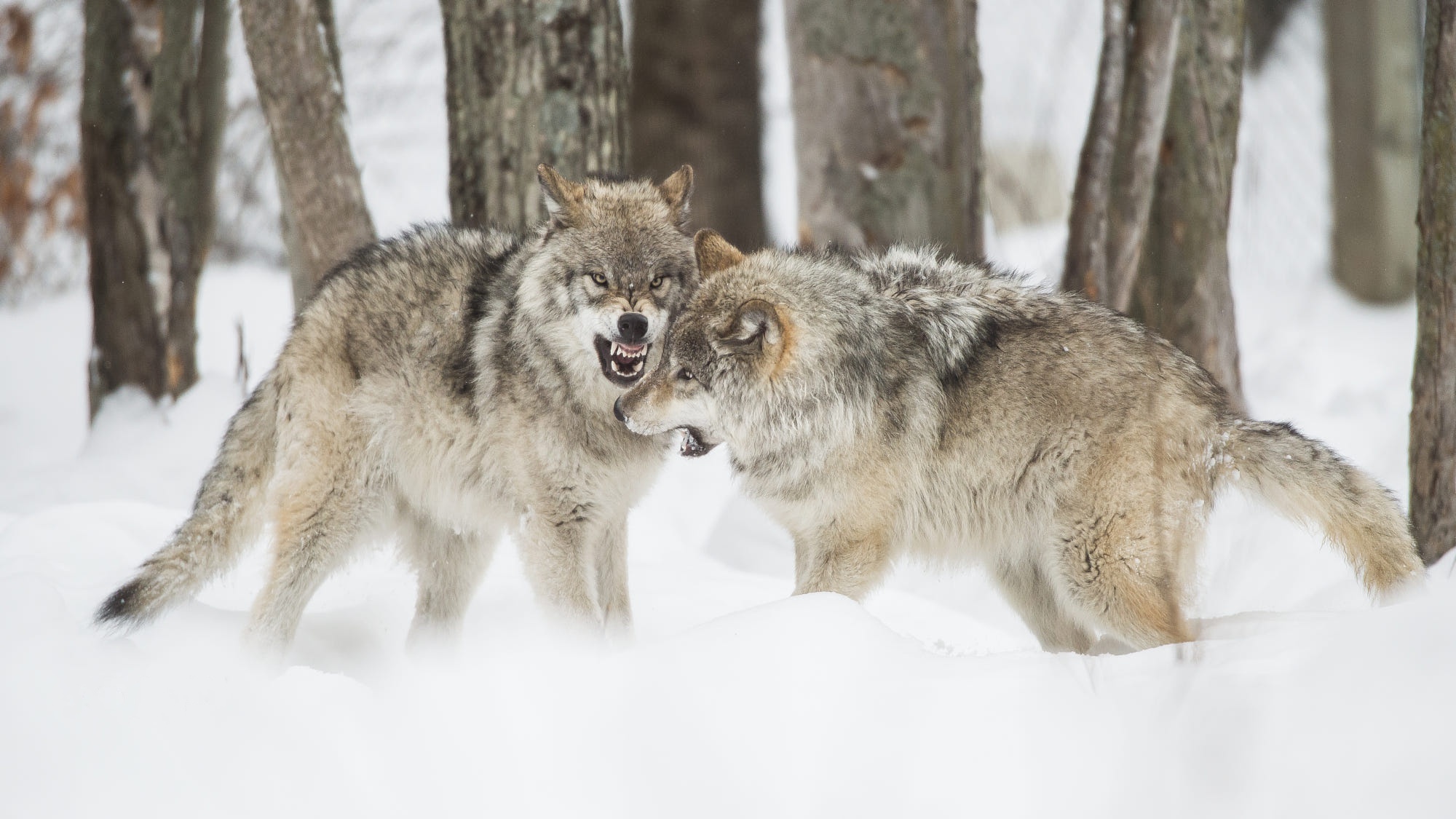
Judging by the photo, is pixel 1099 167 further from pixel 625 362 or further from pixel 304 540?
pixel 304 540

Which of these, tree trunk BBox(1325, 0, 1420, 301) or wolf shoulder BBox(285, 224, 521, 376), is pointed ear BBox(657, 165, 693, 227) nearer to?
wolf shoulder BBox(285, 224, 521, 376)

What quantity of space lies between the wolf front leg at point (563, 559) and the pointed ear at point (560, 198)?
1.10 meters

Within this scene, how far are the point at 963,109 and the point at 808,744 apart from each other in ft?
17.1

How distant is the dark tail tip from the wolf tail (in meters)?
3.80

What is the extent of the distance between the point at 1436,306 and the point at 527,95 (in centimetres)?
413

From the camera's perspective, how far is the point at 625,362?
168 inches

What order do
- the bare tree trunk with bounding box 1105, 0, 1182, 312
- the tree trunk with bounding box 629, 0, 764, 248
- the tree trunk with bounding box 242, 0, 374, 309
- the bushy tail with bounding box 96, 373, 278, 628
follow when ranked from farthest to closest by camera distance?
the tree trunk with bounding box 629, 0, 764, 248
the bare tree trunk with bounding box 1105, 0, 1182, 312
the tree trunk with bounding box 242, 0, 374, 309
the bushy tail with bounding box 96, 373, 278, 628

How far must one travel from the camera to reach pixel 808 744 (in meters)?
2.67

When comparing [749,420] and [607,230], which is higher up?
[607,230]

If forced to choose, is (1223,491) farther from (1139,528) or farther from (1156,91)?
(1156,91)

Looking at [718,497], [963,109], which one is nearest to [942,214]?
[963,109]

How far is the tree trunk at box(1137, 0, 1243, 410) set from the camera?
720 centimetres

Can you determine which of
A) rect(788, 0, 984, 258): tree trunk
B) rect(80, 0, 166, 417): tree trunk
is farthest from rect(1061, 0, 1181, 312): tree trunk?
rect(80, 0, 166, 417): tree trunk

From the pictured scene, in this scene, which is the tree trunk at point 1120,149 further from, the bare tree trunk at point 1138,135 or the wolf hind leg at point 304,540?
the wolf hind leg at point 304,540
